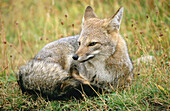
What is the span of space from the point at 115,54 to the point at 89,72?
23.7 inches

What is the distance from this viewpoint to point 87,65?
12.1 feet

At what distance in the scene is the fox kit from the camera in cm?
324

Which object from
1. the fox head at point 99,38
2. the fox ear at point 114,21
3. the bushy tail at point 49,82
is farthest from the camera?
the fox ear at point 114,21

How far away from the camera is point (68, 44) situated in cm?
421

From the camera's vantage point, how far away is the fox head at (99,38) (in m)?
3.33

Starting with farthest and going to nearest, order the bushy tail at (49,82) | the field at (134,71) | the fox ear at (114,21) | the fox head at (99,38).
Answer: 1. the fox ear at (114,21)
2. the fox head at (99,38)
3. the bushy tail at (49,82)
4. the field at (134,71)

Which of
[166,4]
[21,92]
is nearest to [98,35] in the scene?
[21,92]

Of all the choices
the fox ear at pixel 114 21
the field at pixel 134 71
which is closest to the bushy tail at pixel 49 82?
the field at pixel 134 71

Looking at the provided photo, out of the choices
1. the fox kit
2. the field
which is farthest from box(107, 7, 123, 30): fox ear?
the field

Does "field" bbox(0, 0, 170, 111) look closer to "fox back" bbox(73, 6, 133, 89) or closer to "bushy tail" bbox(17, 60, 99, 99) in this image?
"bushy tail" bbox(17, 60, 99, 99)

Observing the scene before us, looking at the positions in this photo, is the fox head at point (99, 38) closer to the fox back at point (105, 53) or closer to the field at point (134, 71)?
the fox back at point (105, 53)

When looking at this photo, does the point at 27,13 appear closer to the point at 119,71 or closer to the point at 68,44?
the point at 68,44

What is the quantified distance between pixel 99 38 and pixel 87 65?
23.5 inches

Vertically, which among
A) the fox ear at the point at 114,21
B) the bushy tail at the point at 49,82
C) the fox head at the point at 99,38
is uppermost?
the fox ear at the point at 114,21
